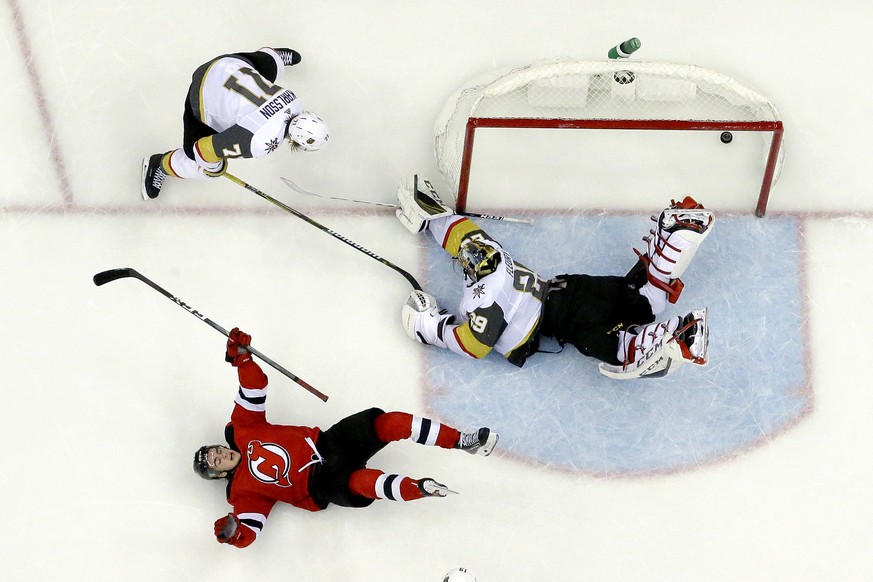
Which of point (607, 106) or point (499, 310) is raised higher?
point (607, 106)

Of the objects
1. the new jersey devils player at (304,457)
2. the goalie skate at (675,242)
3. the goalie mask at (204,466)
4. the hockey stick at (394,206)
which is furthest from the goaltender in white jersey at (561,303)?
the goalie mask at (204,466)

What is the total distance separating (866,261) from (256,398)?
2.74 m

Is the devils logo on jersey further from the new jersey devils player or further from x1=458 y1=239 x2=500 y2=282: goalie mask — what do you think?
x1=458 y1=239 x2=500 y2=282: goalie mask

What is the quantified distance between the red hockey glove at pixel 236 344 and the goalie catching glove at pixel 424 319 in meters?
0.74

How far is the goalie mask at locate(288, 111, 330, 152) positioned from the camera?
155 inches

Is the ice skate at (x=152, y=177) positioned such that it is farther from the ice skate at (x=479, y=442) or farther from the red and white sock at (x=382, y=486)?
the ice skate at (x=479, y=442)

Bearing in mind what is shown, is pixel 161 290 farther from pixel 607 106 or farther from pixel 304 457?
pixel 607 106

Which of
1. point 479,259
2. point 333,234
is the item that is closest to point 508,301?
point 479,259

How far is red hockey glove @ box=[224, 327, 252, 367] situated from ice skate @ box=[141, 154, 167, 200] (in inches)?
36.4

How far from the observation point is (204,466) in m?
4.10

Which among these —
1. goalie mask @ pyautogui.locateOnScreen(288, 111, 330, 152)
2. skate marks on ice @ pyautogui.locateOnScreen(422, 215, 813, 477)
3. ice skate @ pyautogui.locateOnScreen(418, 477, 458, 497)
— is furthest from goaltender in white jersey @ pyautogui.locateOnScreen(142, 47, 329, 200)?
ice skate @ pyautogui.locateOnScreen(418, 477, 458, 497)

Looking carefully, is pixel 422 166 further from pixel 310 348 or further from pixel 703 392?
pixel 703 392

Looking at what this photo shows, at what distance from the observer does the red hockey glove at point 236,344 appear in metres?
3.97

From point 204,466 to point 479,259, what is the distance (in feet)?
4.49
